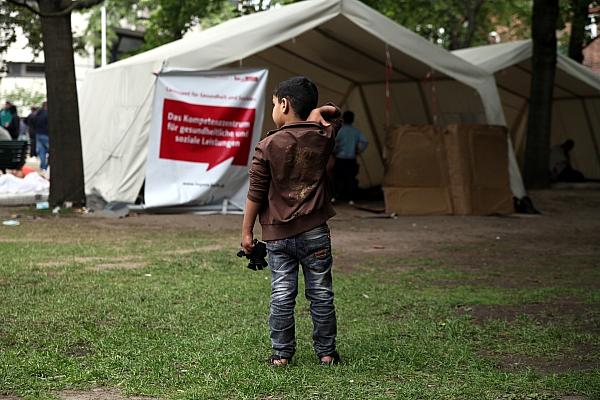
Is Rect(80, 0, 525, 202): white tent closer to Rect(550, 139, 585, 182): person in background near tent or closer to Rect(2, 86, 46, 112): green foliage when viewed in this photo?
Rect(550, 139, 585, 182): person in background near tent

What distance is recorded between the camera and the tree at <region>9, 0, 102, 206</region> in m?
17.1

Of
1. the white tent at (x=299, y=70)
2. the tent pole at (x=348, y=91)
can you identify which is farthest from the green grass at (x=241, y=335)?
the tent pole at (x=348, y=91)

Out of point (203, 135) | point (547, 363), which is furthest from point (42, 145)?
point (547, 363)

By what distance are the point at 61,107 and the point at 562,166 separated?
12.1 m

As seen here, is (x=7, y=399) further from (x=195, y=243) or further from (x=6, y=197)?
(x=6, y=197)

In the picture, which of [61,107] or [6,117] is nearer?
[61,107]

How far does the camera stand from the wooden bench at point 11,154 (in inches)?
809

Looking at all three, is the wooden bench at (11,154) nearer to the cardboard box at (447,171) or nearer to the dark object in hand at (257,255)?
the cardboard box at (447,171)

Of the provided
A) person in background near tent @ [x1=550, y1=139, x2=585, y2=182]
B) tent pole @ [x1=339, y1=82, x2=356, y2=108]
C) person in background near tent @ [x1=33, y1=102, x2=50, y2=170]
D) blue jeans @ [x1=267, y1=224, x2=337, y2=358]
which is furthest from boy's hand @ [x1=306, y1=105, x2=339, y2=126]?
person in background near tent @ [x1=33, y1=102, x2=50, y2=170]

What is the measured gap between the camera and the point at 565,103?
26.2m

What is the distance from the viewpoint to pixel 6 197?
61.0ft

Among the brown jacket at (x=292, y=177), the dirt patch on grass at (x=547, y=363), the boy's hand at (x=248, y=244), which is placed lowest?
the dirt patch on grass at (x=547, y=363)

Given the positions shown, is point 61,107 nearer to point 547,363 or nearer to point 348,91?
point 348,91

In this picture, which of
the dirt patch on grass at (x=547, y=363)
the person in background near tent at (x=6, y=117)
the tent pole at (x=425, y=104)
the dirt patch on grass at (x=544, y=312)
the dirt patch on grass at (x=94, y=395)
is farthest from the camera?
the person in background near tent at (x=6, y=117)
